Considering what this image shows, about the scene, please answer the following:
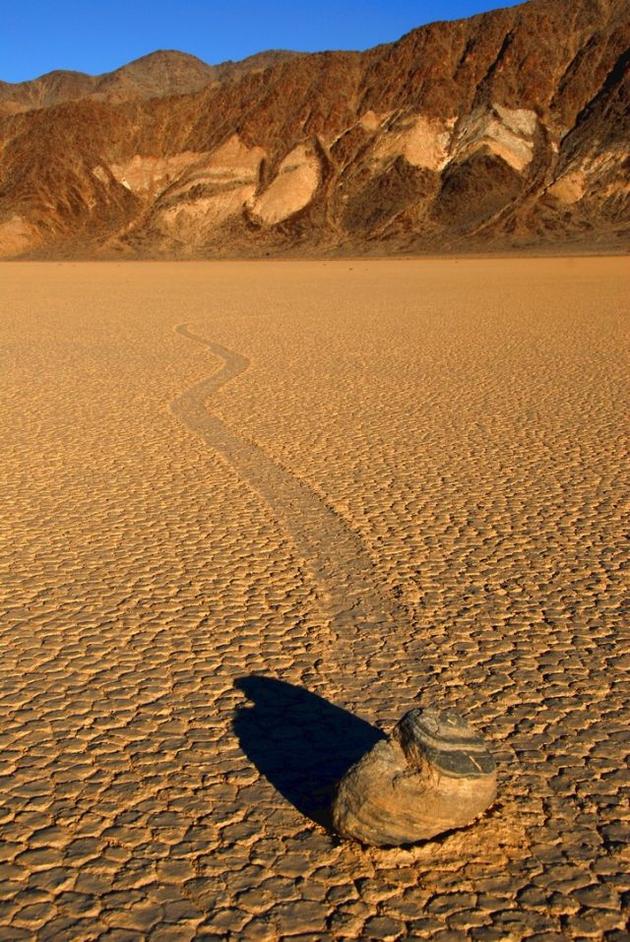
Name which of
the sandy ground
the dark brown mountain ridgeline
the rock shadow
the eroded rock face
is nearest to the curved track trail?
the sandy ground

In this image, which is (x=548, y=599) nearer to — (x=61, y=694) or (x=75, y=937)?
(x=61, y=694)

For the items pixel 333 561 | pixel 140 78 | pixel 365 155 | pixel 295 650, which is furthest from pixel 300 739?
pixel 140 78

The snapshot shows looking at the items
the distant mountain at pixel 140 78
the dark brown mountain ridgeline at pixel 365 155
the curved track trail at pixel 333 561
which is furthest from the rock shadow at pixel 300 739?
the distant mountain at pixel 140 78

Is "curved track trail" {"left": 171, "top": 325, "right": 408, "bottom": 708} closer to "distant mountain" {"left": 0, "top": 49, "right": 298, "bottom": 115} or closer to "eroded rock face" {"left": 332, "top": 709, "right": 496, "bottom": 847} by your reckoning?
"eroded rock face" {"left": 332, "top": 709, "right": 496, "bottom": 847}

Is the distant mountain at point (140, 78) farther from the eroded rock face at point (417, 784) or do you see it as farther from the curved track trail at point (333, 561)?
the eroded rock face at point (417, 784)

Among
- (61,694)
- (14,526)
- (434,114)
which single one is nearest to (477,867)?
(61,694)
